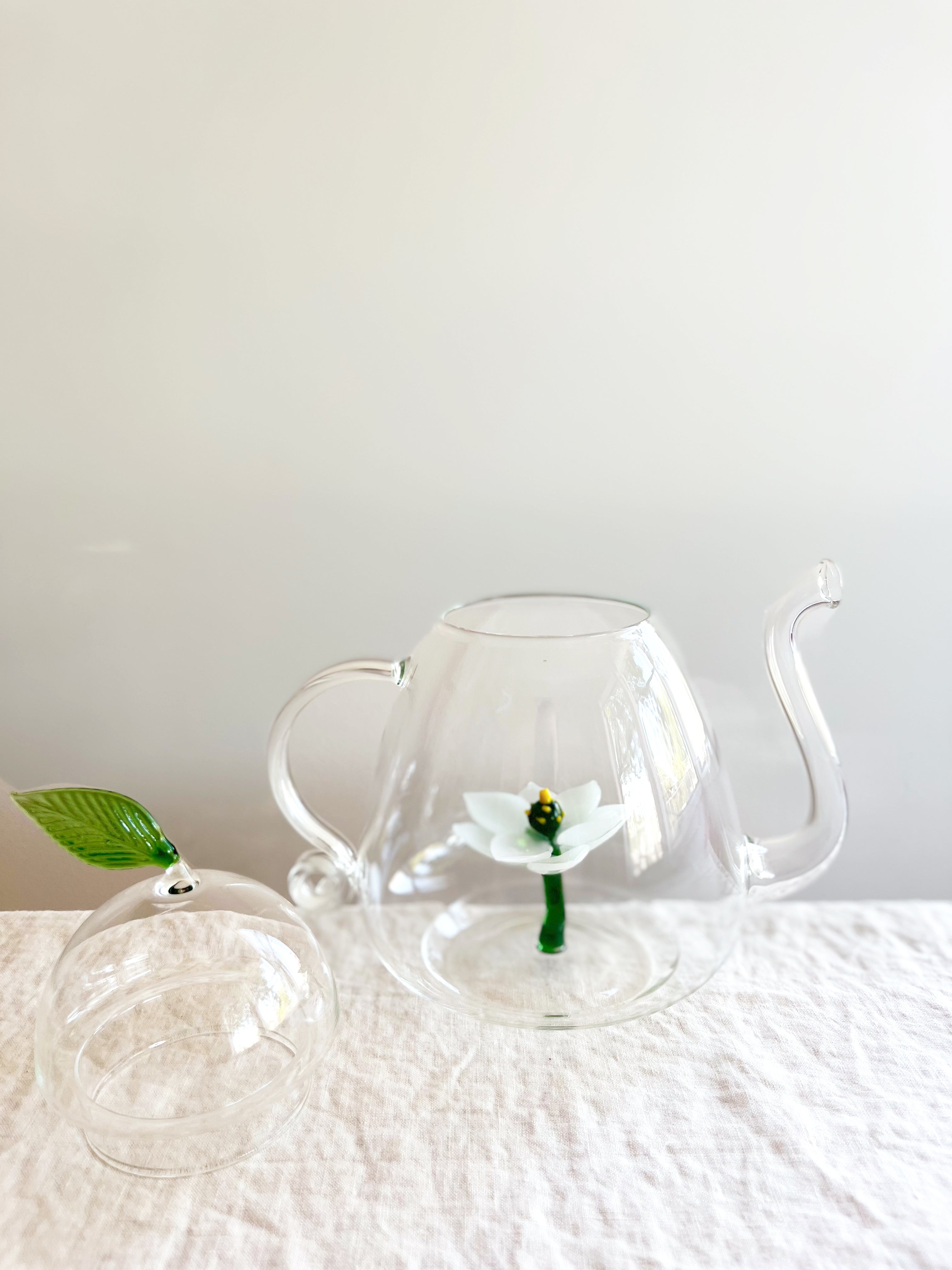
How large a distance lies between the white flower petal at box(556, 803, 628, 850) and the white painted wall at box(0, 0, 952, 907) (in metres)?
0.14

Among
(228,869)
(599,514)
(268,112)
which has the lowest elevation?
(228,869)

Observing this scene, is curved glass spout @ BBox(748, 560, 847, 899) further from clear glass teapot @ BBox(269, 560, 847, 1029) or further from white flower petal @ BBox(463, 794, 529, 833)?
white flower petal @ BBox(463, 794, 529, 833)

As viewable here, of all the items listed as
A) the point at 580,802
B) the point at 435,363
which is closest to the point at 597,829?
the point at 580,802

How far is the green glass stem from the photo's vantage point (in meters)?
0.48

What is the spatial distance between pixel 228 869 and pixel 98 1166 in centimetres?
29

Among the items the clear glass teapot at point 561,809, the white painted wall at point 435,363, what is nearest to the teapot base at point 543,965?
the clear glass teapot at point 561,809

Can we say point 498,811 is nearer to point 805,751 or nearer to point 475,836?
point 475,836

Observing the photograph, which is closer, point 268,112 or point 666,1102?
point 666,1102

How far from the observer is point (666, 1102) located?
1.29ft

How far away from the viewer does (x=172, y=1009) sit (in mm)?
408

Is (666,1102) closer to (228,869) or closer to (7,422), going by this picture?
(228,869)

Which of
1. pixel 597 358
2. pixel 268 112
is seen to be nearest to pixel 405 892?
pixel 597 358

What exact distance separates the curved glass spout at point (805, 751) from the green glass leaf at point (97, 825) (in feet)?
0.93

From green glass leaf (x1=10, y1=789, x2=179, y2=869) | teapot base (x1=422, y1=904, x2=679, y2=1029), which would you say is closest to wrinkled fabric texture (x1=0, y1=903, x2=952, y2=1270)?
teapot base (x1=422, y1=904, x2=679, y2=1029)
